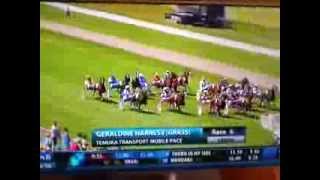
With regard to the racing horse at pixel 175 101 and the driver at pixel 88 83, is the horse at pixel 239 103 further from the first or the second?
the driver at pixel 88 83

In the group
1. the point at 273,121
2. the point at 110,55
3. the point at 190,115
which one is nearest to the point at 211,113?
the point at 190,115

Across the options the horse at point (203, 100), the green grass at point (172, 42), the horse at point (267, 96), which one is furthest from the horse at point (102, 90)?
the horse at point (267, 96)

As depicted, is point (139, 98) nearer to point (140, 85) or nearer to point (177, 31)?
point (140, 85)

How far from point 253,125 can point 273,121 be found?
50 mm

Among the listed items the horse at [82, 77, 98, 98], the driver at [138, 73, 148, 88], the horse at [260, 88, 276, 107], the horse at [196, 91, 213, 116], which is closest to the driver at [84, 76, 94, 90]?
the horse at [82, 77, 98, 98]

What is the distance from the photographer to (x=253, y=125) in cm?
144

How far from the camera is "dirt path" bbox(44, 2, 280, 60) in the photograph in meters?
1.35

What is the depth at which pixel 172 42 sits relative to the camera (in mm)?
1402

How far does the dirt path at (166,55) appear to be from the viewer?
1350 millimetres

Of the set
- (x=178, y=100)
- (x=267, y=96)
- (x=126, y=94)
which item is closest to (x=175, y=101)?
(x=178, y=100)

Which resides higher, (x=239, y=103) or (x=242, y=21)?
(x=242, y=21)

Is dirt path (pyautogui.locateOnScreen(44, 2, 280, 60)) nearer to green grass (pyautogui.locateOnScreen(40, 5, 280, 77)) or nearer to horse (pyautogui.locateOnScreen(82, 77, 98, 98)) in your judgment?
green grass (pyautogui.locateOnScreen(40, 5, 280, 77))

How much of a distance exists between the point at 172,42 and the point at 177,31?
3 centimetres
